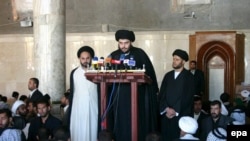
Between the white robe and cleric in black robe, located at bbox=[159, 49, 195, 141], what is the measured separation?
1.08 metres

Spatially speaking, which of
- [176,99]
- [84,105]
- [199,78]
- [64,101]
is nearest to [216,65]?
[199,78]

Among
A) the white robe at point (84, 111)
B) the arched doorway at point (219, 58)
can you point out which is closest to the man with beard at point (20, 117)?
the white robe at point (84, 111)

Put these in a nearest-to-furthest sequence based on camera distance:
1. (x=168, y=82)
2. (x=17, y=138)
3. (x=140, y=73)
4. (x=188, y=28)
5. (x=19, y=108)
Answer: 1. (x=140, y=73)
2. (x=17, y=138)
3. (x=168, y=82)
4. (x=19, y=108)
5. (x=188, y=28)

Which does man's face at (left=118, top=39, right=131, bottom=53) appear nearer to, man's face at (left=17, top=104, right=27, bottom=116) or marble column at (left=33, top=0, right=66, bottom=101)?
man's face at (left=17, top=104, right=27, bottom=116)

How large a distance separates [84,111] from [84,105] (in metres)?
0.08

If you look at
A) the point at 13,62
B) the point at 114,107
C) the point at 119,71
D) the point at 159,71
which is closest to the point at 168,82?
the point at 114,107

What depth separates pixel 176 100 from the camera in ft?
22.9

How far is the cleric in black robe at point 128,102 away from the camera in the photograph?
608cm

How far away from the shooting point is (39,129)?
20.5 feet

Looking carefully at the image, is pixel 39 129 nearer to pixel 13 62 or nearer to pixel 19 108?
pixel 19 108

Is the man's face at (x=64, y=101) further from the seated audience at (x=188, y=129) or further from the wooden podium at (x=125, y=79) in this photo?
the seated audience at (x=188, y=129)

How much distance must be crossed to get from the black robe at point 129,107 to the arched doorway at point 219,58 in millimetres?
7023

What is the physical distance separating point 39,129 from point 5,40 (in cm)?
880

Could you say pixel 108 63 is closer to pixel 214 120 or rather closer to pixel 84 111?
pixel 84 111
